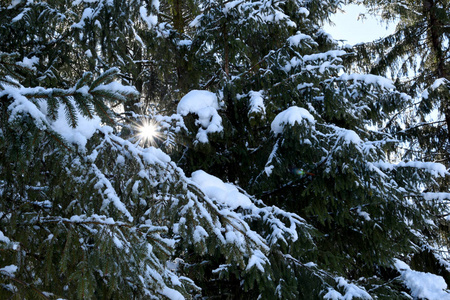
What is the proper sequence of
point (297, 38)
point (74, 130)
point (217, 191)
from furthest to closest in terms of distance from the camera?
point (297, 38) < point (217, 191) < point (74, 130)

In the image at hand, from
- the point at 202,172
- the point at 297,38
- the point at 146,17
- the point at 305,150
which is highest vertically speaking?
the point at 146,17

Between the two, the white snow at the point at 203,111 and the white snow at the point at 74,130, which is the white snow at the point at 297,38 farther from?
the white snow at the point at 74,130

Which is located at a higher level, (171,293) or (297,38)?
(297,38)

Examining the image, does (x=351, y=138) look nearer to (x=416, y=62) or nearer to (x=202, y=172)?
(x=202, y=172)

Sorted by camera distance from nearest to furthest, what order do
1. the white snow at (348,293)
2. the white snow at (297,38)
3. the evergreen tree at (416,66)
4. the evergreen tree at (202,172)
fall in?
the evergreen tree at (202,172)
the white snow at (348,293)
the white snow at (297,38)
the evergreen tree at (416,66)

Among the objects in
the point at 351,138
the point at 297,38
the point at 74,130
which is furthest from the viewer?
the point at 297,38

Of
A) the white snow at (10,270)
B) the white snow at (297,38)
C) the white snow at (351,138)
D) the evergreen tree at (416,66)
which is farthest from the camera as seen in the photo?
the evergreen tree at (416,66)

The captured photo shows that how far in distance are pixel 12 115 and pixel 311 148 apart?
3440mm

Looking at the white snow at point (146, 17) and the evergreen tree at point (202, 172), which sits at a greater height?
the white snow at point (146, 17)

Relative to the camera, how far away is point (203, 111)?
15.4 ft

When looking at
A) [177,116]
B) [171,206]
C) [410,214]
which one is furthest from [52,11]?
[410,214]

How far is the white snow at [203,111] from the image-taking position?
4598 millimetres

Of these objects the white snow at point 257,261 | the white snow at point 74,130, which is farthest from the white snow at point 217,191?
the white snow at point 74,130

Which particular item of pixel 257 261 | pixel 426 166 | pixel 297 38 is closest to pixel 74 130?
pixel 257 261
